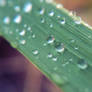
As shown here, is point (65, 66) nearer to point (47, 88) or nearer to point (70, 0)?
point (47, 88)

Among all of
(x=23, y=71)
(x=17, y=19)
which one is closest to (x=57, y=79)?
(x=17, y=19)

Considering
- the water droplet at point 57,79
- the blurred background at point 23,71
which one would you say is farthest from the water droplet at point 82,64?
the blurred background at point 23,71

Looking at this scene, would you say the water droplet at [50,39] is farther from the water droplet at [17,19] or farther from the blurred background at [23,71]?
the blurred background at [23,71]

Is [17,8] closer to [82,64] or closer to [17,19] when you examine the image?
[17,19]

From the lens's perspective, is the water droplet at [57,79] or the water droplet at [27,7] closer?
the water droplet at [57,79]

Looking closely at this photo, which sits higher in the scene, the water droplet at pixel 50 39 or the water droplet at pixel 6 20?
the water droplet at pixel 6 20

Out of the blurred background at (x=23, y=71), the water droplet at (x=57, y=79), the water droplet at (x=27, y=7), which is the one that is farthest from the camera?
the blurred background at (x=23, y=71)

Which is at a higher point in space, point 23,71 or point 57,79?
point 57,79

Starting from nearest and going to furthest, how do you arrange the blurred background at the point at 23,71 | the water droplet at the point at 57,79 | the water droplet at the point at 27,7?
the water droplet at the point at 57,79 → the water droplet at the point at 27,7 → the blurred background at the point at 23,71

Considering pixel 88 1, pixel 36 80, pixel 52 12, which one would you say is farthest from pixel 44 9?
pixel 88 1
